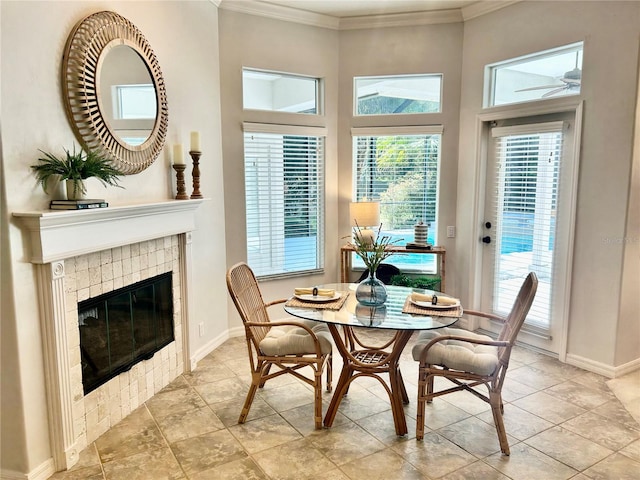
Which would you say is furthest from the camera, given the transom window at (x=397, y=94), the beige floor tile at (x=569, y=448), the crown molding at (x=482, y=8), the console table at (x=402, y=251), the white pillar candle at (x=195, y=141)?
the transom window at (x=397, y=94)

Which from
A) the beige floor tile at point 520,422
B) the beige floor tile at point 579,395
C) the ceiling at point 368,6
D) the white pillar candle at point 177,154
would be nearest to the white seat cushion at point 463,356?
the beige floor tile at point 520,422

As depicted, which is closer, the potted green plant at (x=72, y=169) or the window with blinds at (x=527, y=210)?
the potted green plant at (x=72, y=169)

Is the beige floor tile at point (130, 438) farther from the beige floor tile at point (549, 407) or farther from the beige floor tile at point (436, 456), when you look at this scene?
the beige floor tile at point (549, 407)

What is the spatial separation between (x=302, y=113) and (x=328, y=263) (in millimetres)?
1573

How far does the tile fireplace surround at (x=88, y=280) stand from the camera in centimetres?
229

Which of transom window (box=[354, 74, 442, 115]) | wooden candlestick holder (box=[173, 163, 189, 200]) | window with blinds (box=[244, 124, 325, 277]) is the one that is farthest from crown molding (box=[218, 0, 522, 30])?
wooden candlestick holder (box=[173, 163, 189, 200])

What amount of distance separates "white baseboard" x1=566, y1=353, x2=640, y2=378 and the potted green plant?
3.75m

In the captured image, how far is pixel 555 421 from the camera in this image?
9.54 feet

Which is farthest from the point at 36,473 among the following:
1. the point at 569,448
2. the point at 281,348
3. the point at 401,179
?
the point at 401,179

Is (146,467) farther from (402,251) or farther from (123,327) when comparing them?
(402,251)

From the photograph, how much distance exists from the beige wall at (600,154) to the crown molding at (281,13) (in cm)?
169

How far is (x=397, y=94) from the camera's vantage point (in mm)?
4680

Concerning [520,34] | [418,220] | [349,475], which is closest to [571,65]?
[520,34]

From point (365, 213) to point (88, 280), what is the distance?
100 inches
